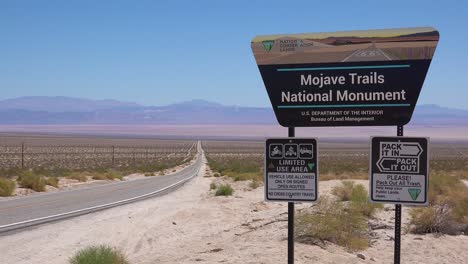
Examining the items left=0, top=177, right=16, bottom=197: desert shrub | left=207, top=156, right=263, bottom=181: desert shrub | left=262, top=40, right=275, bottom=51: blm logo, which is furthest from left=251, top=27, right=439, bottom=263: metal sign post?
left=207, top=156, right=263, bottom=181: desert shrub

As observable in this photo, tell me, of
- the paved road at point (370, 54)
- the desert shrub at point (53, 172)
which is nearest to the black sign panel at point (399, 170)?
the paved road at point (370, 54)

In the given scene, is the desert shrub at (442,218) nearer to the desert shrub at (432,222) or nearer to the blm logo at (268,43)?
the desert shrub at (432,222)

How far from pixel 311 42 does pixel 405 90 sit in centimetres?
Answer: 121

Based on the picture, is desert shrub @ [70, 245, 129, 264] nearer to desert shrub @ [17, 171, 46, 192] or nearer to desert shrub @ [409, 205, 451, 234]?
desert shrub @ [409, 205, 451, 234]

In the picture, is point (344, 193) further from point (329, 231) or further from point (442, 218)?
point (329, 231)

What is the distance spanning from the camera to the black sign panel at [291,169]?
6.50 metres

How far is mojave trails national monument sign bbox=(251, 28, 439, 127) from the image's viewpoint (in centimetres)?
627

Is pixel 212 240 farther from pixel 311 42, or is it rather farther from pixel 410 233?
pixel 311 42

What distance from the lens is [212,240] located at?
1196cm

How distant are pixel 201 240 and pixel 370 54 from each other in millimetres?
7119

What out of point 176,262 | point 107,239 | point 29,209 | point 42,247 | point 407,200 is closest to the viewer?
point 407,200

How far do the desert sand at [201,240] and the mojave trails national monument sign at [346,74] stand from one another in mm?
3441

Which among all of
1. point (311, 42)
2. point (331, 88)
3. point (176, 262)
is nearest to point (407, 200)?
point (331, 88)

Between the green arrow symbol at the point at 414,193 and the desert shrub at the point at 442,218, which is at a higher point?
the green arrow symbol at the point at 414,193
